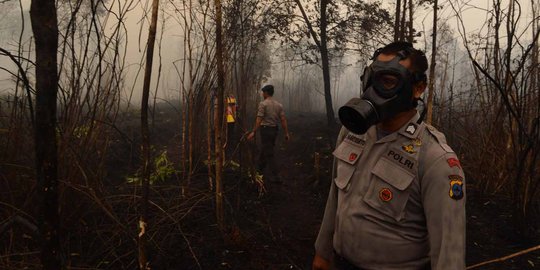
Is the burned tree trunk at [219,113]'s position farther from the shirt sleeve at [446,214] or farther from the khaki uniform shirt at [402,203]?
the shirt sleeve at [446,214]

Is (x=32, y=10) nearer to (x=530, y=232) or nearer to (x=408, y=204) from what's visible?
(x=408, y=204)

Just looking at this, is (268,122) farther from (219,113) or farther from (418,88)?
(418,88)

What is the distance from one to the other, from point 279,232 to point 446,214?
2958 millimetres

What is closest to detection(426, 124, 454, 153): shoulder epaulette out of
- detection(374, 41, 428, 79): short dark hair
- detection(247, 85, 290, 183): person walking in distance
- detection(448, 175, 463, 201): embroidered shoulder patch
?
detection(448, 175, 463, 201): embroidered shoulder patch

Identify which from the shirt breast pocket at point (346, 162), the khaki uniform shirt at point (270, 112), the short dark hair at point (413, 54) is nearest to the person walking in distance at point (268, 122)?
the khaki uniform shirt at point (270, 112)

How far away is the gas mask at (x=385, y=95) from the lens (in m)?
1.24

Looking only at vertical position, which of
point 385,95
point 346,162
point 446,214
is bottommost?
point 446,214

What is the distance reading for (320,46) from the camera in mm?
11164

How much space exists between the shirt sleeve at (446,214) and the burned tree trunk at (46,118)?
1274 millimetres

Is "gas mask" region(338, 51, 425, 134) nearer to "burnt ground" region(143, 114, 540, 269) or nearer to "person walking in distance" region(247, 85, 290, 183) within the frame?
"burnt ground" region(143, 114, 540, 269)

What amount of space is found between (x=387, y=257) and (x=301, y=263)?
2.14m

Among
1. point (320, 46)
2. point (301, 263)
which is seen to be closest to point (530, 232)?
point (301, 263)

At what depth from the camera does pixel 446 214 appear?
112 cm

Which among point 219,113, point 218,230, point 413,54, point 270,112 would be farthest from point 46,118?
point 270,112
